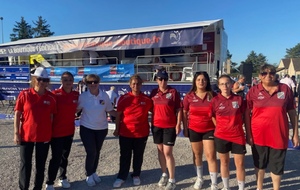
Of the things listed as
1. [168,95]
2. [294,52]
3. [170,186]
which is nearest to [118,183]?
[170,186]

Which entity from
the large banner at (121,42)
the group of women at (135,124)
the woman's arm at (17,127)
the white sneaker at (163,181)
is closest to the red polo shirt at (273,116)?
the group of women at (135,124)

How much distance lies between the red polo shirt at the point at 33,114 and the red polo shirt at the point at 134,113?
1.10 m

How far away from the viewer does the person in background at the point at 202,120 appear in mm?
3541

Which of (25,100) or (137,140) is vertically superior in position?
(25,100)

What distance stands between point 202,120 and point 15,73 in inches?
489

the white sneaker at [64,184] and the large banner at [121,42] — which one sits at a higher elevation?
the large banner at [121,42]

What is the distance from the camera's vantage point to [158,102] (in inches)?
149

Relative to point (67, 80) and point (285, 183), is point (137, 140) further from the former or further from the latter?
point (285, 183)

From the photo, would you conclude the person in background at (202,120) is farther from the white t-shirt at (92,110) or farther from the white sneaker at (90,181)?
the white sneaker at (90,181)

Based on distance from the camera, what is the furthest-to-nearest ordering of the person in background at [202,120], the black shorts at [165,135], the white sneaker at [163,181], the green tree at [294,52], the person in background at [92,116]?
the green tree at [294,52] → the white sneaker at [163,181] → the person in background at [92,116] → the black shorts at [165,135] → the person in background at [202,120]

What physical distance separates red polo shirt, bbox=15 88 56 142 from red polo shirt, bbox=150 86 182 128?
153 centimetres

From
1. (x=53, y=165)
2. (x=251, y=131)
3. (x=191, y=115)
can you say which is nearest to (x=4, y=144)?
(x=53, y=165)

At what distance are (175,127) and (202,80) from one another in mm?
816

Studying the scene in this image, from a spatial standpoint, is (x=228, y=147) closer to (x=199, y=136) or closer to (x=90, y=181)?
(x=199, y=136)
